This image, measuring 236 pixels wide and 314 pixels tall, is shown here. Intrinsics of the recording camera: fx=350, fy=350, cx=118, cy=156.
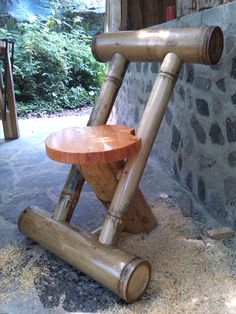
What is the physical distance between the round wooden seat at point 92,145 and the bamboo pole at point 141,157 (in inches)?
2.6

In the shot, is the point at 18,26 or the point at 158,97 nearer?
the point at 158,97

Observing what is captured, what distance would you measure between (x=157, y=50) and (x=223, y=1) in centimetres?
55

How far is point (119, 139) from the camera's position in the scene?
1.69 m

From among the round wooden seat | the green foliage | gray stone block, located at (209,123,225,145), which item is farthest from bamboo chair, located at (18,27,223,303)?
the green foliage

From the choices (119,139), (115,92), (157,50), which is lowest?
(119,139)

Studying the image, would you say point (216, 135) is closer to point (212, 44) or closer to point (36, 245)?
point (212, 44)

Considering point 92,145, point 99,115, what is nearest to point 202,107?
point 99,115

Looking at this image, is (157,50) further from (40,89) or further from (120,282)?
(40,89)

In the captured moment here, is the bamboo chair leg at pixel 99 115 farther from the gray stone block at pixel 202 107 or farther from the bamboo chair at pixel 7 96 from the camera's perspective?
the bamboo chair at pixel 7 96

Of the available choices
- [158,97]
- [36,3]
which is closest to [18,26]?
[36,3]

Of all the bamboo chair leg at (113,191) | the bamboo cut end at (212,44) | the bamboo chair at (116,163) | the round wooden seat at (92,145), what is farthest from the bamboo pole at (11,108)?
the bamboo cut end at (212,44)

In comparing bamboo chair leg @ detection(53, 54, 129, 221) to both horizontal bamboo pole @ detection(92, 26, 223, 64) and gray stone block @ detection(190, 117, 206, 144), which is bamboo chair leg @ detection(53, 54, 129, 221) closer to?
horizontal bamboo pole @ detection(92, 26, 223, 64)

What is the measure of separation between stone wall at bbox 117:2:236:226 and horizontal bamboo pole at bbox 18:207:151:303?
0.78 metres

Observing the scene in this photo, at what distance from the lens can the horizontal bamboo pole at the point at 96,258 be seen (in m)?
1.45
